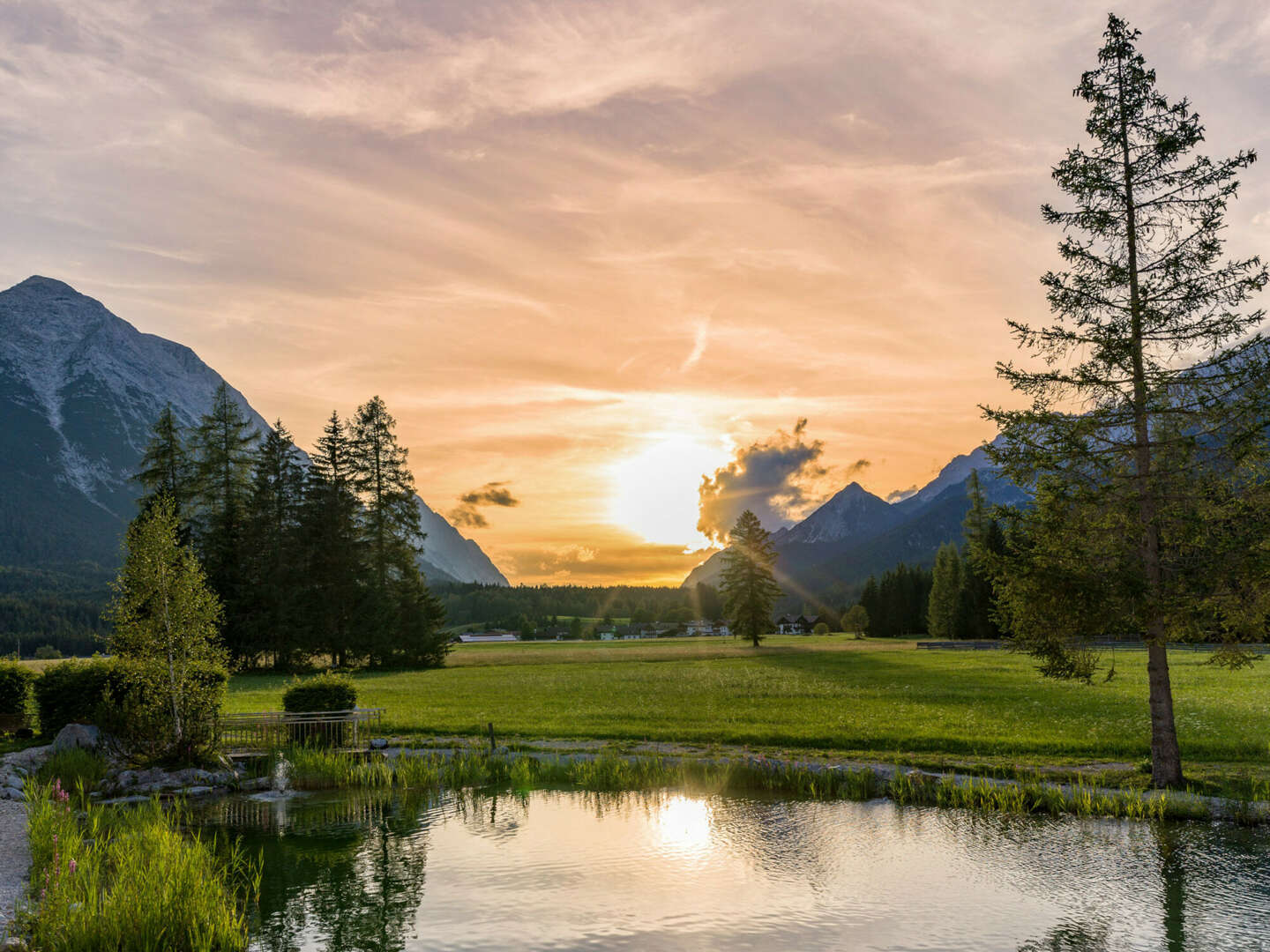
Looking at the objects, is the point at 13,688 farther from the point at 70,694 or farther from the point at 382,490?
the point at 382,490

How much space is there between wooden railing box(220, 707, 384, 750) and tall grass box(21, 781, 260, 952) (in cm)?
1119

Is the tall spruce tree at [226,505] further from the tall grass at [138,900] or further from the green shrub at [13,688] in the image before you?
the tall grass at [138,900]

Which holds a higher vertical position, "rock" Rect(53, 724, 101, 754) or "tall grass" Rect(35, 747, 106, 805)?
"rock" Rect(53, 724, 101, 754)

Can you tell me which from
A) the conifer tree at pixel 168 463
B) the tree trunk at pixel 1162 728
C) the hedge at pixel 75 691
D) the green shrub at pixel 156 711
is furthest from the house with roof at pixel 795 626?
the tree trunk at pixel 1162 728

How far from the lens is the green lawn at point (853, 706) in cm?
2186

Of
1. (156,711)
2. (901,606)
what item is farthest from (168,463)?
(901,606)

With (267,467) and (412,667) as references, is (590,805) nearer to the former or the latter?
(412,667)

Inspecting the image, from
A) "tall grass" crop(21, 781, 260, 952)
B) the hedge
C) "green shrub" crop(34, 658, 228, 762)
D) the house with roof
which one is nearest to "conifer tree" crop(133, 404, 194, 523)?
the hedge

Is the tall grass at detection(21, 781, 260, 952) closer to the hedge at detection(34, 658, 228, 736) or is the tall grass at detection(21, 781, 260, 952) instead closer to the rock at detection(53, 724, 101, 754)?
the rock at detection(53, 724, 101, 754)

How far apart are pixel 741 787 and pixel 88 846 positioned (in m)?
12.0

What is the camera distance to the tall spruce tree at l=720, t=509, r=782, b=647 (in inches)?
3465

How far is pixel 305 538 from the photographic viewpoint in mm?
69188

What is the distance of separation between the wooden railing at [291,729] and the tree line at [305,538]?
4294 centimetres

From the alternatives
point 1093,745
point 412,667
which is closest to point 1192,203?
point 1093,745
